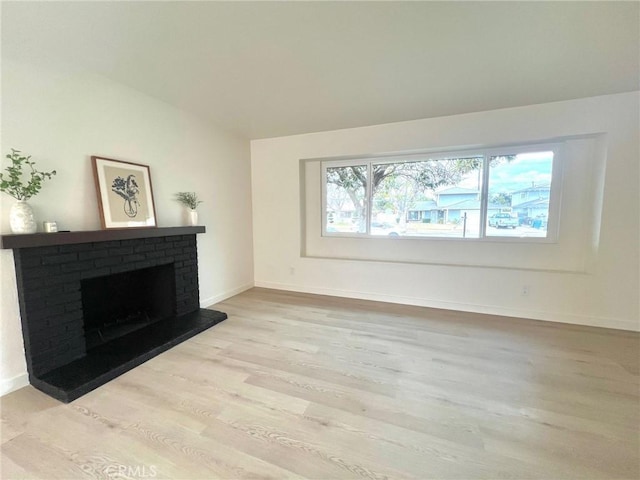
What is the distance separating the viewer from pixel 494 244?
3.35 metres

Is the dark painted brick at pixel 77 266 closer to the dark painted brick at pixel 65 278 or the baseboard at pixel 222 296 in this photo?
the dark painted brick at pixel 65 278

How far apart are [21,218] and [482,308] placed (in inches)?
174

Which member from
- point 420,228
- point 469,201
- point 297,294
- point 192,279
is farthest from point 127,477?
point 469,201

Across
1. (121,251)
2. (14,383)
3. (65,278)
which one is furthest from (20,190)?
(14,383)

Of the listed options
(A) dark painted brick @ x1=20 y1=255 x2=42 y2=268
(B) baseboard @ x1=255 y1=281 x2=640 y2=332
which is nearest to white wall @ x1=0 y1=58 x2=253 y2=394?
(A) dark painted brick @ x1=20 y1=255 x2=42 y2=268

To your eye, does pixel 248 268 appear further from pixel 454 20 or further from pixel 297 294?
pixel 454 20

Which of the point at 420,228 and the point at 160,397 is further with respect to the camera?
the point at 420,228

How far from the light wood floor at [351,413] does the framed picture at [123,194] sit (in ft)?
4.23

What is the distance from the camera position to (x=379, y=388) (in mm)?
1908

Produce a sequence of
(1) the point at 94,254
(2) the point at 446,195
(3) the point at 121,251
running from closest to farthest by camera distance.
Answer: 1. (1) the point at 94,254
2. (3) the point at 121,251
3. (2) the point at 446,195

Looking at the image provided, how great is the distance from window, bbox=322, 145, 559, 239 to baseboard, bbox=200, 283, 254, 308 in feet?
5.09

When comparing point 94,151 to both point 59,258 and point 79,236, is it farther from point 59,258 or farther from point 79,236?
point 59,258

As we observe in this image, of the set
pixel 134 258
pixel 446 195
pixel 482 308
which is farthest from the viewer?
pixel 446 195

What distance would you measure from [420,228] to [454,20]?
2.40 metres
